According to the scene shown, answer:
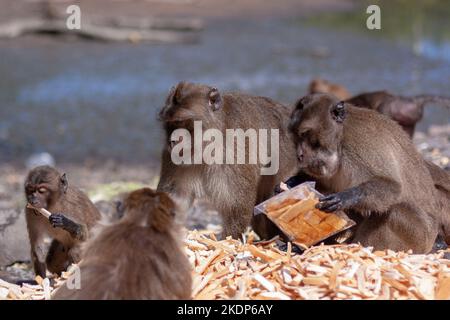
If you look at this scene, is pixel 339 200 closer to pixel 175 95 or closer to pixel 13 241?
pixel 175 95

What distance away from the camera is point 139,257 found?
452cm

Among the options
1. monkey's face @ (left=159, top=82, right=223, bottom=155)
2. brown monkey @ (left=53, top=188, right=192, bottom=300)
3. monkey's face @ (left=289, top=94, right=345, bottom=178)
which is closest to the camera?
brown monkey @ (left=53, top=188, right=192, bottom=300)

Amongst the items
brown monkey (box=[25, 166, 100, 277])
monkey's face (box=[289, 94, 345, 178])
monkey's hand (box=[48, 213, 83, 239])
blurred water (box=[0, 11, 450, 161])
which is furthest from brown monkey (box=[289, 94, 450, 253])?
blurred water (box=[0, 11, 450, 161])

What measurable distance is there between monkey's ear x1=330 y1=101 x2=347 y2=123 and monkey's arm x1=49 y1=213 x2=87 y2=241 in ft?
7.68

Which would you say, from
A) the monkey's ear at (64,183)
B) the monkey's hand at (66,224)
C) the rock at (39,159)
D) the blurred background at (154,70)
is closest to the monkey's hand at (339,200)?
the monkey's hand at (66,224)

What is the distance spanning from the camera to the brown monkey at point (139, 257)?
14.7ft

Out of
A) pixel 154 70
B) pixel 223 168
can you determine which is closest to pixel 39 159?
pixel 223 168

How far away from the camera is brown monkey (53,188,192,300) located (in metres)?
4.48

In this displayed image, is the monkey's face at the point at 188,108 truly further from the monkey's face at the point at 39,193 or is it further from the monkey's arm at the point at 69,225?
the monkey's face at the point at 39,193

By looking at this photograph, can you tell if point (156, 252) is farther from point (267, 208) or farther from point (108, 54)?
point (108, 54)

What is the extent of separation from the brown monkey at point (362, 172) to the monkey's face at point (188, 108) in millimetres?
819

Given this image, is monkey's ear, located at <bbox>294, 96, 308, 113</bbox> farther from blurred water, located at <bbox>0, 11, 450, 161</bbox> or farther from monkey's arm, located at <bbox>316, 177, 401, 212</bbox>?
blurred water, located at <bbox>0, 11, 450, 161</bbox>

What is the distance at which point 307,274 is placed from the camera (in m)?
5.27
